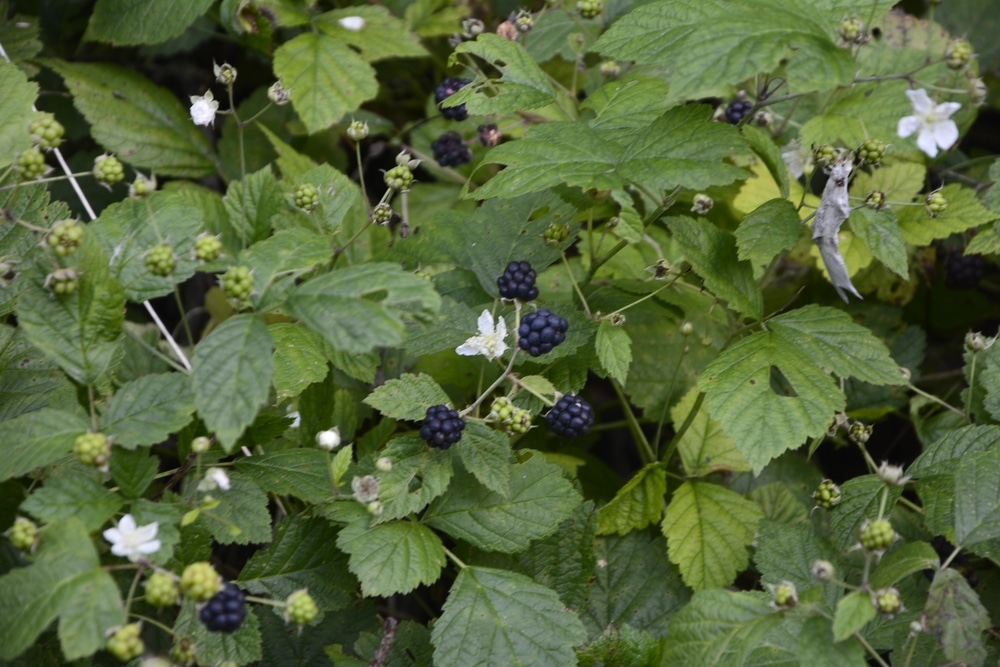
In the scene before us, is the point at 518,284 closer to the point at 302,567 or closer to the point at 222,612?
the point at 302,567

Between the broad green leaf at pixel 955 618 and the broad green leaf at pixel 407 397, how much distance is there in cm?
108

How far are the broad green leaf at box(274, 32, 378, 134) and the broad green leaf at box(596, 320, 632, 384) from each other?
1.12 m

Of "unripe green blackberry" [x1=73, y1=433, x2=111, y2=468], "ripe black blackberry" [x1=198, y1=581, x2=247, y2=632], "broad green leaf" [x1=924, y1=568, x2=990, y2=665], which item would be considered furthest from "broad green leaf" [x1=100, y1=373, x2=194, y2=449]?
"broad green leaf" [x1=924, y1=568, x2=990, y2=665]

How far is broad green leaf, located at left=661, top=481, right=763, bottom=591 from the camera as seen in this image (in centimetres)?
222

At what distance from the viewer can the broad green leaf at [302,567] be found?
77.2 inches

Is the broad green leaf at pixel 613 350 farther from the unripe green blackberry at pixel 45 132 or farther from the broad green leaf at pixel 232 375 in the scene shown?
the unripe green blackberry at pixel 45 132

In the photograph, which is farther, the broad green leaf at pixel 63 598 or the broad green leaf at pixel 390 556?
the broad green leaf at pixel 390 556

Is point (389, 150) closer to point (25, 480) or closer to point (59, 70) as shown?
point (59, 70)

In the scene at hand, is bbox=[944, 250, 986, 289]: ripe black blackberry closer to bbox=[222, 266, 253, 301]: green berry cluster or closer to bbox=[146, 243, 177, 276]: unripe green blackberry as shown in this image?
bbox=[222, 266, 253, 301]: green berry cluster

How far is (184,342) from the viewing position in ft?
10.8

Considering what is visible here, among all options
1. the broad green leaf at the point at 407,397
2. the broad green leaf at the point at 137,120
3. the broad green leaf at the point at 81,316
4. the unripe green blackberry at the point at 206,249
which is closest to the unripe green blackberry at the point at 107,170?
the broad green leaf at the point at 81,316

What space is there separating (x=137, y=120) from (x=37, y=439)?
1.71m

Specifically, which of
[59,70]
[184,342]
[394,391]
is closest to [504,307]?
[394,391]

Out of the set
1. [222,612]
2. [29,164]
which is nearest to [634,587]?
[222,612]
